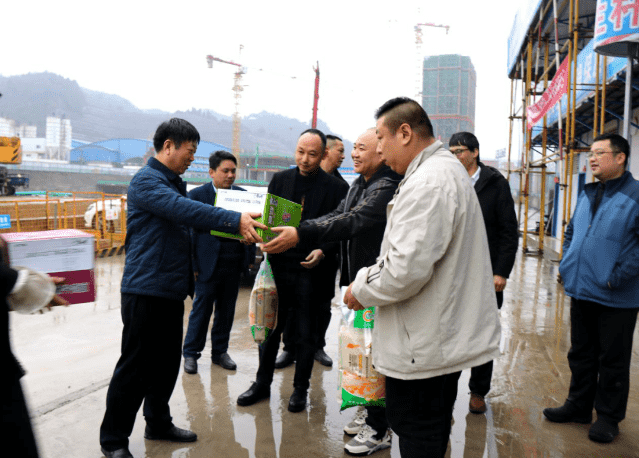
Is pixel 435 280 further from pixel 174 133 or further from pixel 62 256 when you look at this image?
pixel 174 133

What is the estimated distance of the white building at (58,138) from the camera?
121 meters

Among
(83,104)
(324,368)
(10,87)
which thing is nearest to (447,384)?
(324,368)

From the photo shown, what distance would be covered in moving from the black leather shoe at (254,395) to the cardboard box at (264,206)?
122cm

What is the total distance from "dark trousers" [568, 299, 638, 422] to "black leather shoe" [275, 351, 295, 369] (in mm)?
2300

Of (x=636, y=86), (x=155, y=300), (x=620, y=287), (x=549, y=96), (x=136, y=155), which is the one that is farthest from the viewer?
(x=136, y=155)

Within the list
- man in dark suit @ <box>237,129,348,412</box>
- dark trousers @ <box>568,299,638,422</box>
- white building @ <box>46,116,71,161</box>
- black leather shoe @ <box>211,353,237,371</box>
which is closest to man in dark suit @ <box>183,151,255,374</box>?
black leather shoe @ <box>211,353,237,371</box>

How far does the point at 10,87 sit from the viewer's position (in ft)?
581

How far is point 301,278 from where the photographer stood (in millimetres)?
3566

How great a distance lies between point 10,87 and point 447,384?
21328 cm

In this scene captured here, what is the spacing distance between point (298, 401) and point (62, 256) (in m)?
1.97

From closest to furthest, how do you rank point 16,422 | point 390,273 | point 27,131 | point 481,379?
point 16,422 < point 390,273 < point 481,379 < point 27,131

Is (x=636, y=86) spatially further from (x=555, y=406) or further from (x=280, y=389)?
(x=280, y=389)

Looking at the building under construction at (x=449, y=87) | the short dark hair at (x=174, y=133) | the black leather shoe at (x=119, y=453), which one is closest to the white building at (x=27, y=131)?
the building under construction at (x=449, y=87)

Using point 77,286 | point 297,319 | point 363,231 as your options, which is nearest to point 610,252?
point 363,231
